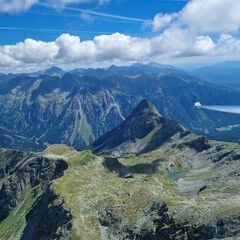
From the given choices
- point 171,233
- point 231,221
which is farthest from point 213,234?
point 171,233

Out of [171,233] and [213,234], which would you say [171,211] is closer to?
[171,233]

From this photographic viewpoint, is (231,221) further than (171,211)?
No

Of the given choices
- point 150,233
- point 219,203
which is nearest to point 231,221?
point 219,203

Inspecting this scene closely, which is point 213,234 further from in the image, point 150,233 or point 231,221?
point 150,233

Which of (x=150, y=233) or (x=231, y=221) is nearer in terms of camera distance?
(x=231, y=221)

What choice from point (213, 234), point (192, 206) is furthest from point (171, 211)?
point (213, 234)

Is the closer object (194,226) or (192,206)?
(194,226)

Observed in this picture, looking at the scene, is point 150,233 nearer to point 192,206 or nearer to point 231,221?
point 192,206
